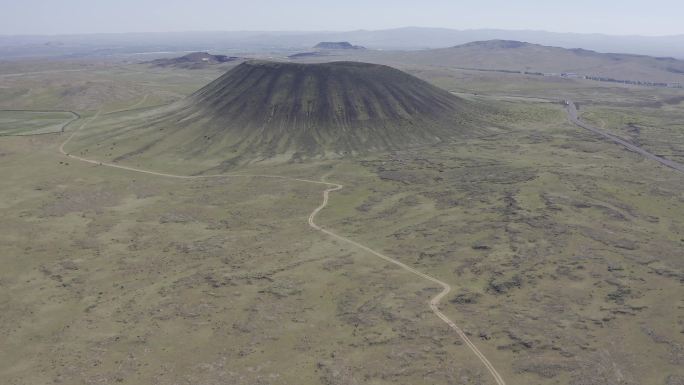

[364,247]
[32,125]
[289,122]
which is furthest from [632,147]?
[32,125]

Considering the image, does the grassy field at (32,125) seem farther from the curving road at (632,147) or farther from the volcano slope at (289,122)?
the curving road at (632,147)

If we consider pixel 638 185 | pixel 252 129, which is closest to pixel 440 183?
pixel 638 185

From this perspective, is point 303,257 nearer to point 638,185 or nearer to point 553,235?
point 553,235

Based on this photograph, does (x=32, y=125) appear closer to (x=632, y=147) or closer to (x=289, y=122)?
(x=289, y=122)

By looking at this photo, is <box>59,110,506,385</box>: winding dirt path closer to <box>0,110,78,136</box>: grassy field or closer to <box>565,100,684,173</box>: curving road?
<box>0,110,78,136</box>: grassy field

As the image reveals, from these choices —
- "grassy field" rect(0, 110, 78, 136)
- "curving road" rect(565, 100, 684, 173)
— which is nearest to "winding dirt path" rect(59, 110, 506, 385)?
"grassy field" rect(0, 110, 78, 136)

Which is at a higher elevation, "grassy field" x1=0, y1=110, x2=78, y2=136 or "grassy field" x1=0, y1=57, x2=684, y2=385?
"grassy field" x1=0, y1=110, x2=78, y2=136

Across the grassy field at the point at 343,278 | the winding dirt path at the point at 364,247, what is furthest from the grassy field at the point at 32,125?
the grassy field at the point at 343,278

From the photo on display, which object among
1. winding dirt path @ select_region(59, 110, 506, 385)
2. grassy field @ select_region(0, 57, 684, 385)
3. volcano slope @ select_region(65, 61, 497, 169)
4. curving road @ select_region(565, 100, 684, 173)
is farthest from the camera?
volcano slope @ select_region(65, 61, 497, 169)
